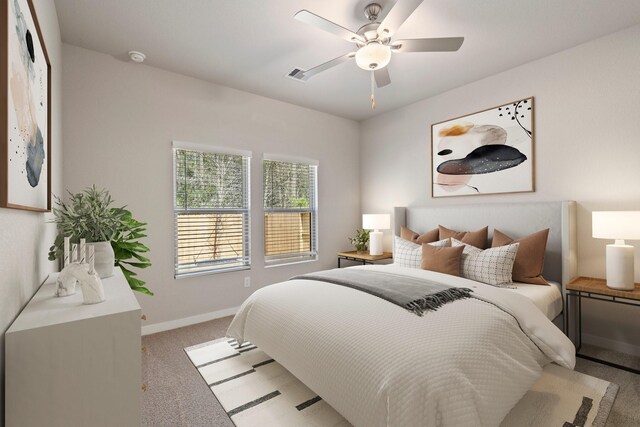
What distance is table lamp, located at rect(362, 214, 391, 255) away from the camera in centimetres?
420

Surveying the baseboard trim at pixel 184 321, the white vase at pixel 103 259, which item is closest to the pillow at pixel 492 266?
the baseboard trim at pixel 184 321

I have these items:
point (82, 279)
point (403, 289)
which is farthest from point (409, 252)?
point (82, 279)

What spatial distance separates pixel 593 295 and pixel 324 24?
301 cm

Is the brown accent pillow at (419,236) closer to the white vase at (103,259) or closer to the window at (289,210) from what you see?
the window at (289,210)

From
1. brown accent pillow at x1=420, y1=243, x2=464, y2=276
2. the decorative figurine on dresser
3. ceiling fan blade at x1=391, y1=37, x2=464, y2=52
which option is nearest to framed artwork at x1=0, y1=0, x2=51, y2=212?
the decorative figurine on dresser

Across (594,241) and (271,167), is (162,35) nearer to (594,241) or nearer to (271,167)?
(271,167)

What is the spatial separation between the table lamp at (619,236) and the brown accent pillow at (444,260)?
1024mm

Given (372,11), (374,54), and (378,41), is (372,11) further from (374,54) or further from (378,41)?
(374,54)

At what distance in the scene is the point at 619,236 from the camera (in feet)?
7.36

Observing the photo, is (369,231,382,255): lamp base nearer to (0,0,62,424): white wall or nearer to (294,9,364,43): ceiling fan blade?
(294,9,364,43): ceiling fan blade

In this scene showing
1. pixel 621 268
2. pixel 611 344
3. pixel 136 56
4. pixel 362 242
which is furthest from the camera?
pixel 362 242

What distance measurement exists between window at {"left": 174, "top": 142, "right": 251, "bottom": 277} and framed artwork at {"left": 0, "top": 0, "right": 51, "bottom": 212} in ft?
5.39

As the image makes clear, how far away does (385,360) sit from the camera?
1.40 meters

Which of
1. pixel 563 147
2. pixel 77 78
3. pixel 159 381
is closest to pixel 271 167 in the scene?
pixel 77 78
